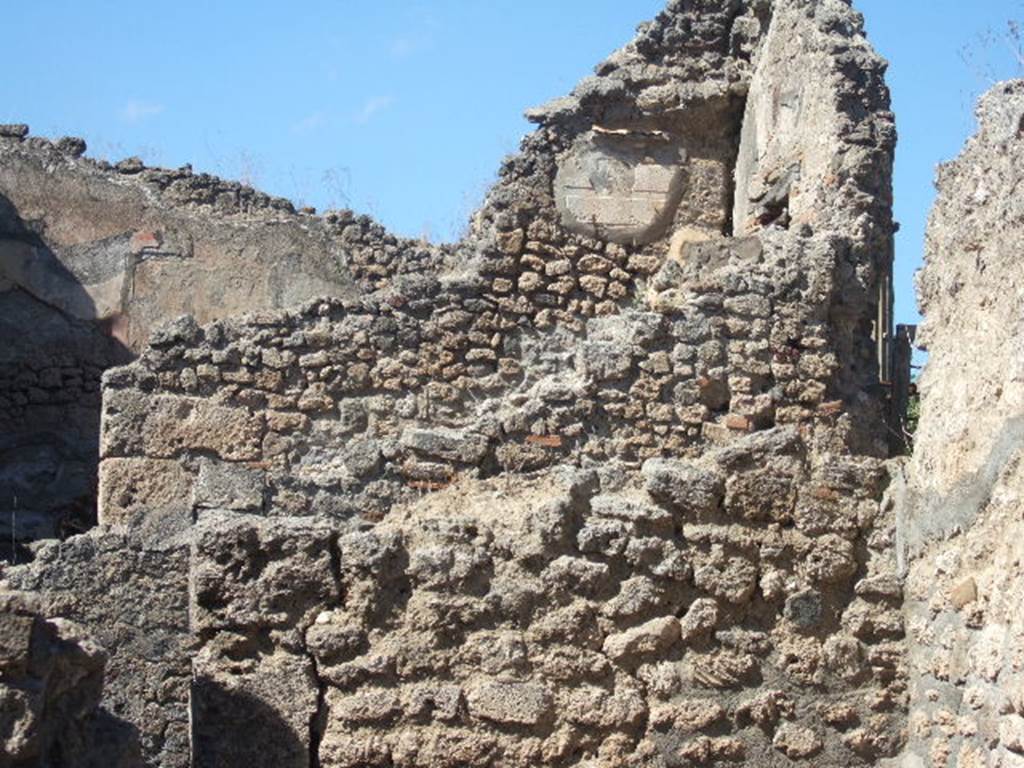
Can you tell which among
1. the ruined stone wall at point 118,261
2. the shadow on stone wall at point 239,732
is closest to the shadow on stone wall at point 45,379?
the ruined stone wall at point 118,261

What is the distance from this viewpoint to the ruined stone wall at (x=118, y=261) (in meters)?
14.2

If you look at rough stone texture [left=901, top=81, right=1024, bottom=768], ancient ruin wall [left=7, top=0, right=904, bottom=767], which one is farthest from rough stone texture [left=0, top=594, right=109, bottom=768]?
rough stone texture [left=901, top=81, right=1024, bottom=768]

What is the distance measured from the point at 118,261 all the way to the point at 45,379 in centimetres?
103

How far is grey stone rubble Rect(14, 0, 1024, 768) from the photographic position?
21.8ft

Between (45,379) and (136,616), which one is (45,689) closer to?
(136,616)

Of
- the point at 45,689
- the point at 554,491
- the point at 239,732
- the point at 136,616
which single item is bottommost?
the point at 239,732

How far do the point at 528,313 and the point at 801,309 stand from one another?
2.79 m

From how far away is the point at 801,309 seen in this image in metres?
8.09

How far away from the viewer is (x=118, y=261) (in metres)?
14.6

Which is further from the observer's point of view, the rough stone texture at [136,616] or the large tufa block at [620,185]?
the large tufa block at [620,185]

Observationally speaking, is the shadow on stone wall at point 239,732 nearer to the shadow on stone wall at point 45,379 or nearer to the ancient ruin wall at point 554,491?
the ancient ruin wall at point 554,491

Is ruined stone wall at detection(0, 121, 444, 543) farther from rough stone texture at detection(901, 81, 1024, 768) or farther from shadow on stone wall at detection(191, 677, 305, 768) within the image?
shadow on stone wall at detection(191, 677, 305, 768)

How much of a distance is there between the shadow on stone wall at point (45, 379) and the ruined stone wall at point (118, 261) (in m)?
0.01

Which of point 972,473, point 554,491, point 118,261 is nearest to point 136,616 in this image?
point 554,491
